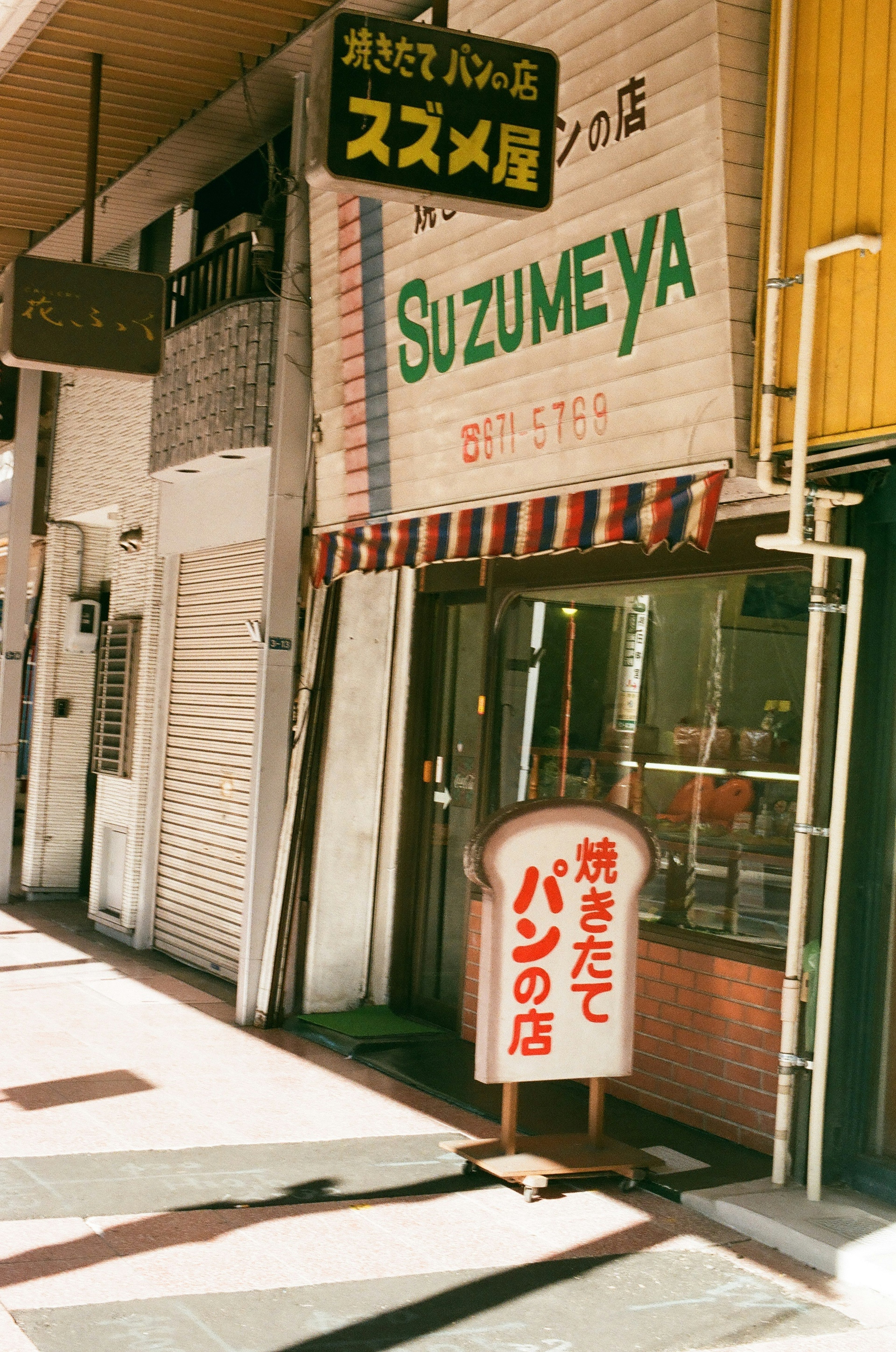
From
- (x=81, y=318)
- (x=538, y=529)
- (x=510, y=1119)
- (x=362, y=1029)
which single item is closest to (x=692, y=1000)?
(x=510, y=1119)

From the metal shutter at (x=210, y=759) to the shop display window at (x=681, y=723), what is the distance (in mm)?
2376

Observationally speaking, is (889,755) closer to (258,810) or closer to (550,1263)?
(550,1263)

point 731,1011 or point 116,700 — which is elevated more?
point 116,700

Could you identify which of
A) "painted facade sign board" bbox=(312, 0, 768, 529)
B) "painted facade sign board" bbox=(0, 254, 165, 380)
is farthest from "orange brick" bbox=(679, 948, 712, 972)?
"painted facade sign board" bbox=(0, 254, 165, 380)

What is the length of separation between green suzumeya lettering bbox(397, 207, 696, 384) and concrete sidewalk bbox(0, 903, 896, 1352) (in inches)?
140

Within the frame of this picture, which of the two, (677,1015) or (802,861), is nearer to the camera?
(802,861)

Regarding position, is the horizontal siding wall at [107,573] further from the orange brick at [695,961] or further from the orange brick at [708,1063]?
the orange brick at [708,1063]

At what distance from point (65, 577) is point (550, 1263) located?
10294 mm

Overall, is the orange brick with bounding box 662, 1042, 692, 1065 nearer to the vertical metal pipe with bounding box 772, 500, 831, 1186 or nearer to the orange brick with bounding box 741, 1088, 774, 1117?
the orange brick with bounding box 741, 1088, 774, 1117

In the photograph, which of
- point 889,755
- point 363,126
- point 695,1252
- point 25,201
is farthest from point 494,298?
point 25,201

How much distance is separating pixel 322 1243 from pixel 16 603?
30.4ft

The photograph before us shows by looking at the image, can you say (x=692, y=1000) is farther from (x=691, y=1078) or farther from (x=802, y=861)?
(x=802, y=861)

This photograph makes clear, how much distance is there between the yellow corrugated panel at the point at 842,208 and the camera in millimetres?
5070

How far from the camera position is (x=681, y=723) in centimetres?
694
